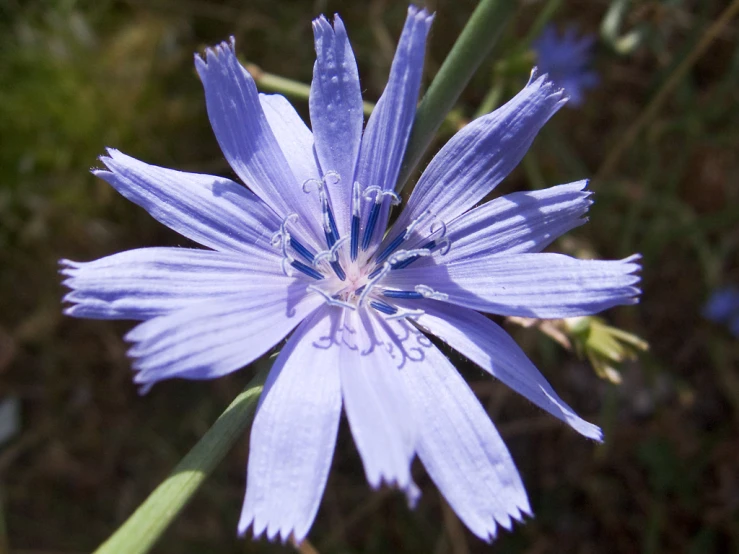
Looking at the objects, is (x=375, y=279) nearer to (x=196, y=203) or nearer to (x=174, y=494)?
(x=196, y=203)

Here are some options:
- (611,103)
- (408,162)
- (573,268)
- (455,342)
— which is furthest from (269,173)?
(611,103)

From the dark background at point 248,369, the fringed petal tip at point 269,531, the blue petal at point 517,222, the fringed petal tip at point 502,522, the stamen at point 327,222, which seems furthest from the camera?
the dark background at point 248,369

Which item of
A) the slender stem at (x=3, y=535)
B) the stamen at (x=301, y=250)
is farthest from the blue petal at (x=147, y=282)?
the slender stem at (x=3, y=535)

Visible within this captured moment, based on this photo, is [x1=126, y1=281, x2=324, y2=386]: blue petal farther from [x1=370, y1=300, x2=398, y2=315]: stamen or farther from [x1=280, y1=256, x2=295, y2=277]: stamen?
[x1=370, y1=300, x2=398, y2=315]: stamen

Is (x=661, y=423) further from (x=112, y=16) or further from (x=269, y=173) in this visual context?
(x=112, y=16)

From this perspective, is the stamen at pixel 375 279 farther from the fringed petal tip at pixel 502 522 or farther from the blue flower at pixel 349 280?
the fringed petal tip at pixel 502 522
